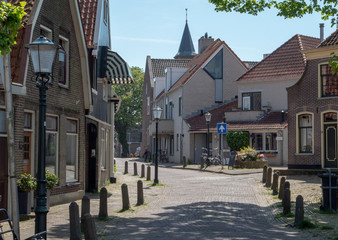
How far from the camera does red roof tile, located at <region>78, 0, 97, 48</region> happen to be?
21094 millimetres

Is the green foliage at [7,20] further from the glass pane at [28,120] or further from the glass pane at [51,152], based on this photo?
the glass pane at [51,152]

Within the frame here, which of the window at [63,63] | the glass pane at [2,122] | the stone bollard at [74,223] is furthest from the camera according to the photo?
the window at [63,63]

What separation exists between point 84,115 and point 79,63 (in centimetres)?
188

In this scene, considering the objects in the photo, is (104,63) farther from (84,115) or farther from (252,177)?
(252,177)

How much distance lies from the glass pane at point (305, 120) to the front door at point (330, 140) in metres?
1.08

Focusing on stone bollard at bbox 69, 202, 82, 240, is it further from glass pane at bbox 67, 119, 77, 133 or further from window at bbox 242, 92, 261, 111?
window at bbox 242, 92, 261, 111

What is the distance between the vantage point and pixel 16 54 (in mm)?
14336

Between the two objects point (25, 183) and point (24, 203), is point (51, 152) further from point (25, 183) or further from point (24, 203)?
point (24, 203)

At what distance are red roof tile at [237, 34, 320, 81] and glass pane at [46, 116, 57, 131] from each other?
2556 cm

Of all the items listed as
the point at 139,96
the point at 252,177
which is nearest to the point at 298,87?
the point at 252,177

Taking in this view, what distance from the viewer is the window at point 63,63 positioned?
1795 cm

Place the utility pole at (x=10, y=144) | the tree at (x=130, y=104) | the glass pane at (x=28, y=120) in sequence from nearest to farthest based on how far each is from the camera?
1. the utility pole at (x=10, y=144)
2. the glass pane at (x=28, y=120)
3. the tree at (x=130, y=104)

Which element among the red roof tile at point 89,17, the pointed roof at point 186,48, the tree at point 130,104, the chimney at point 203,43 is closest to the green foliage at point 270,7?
the red roof tile at point 89,17

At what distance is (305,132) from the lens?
29922 millimetres
